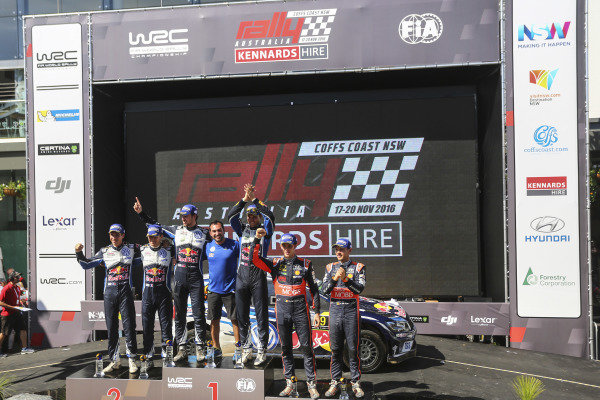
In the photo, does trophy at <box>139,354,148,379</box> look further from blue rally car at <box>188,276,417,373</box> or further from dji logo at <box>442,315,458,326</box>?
dji logo at <box>442,315,458,326</box>

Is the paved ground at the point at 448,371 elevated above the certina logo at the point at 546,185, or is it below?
below

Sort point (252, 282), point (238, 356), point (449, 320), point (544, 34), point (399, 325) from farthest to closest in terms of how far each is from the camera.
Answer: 1. point (449, 320)
2. point (544, 34)
3. point (399, 325)
4. point (252, 282)
5. point (238, 356)

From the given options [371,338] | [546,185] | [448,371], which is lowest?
[448,371]

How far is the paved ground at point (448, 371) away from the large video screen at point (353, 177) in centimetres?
182

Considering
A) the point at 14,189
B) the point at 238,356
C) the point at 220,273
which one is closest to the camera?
the point at 238,356

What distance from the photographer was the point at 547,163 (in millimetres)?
9750

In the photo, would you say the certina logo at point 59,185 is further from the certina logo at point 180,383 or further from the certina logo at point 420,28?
the certina logo at point 420,28

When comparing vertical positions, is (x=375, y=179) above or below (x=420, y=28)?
below

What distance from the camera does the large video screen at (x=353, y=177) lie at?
11.0 meters

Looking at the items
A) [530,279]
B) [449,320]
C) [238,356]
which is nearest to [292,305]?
[238,356]

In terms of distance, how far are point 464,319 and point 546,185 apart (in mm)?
3000

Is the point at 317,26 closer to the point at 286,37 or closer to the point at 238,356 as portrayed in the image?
the point at 286,37

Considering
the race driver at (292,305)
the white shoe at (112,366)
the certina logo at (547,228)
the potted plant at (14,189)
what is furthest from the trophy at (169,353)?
the potted plant at (14,189)

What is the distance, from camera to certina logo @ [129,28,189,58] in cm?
1066
